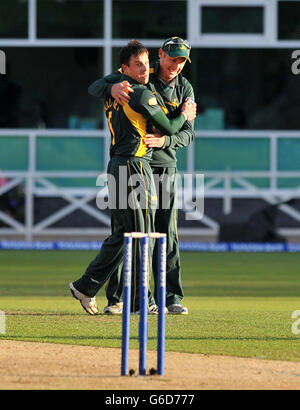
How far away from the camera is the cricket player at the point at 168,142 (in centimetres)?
1045

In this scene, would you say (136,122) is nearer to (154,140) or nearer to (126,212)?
(154,140)

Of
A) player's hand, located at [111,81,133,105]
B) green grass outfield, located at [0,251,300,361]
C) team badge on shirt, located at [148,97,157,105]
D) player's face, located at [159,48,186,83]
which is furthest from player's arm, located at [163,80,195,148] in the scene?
green grass outfield, located at [0,251,300,361]

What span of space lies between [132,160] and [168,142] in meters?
0.42

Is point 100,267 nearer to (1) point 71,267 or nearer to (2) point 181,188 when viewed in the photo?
(1) point 71,267

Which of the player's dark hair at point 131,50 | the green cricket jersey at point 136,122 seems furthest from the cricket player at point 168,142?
the player's dark hair at point 131,50

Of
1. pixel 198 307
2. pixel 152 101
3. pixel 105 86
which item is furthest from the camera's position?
pixel 198 307

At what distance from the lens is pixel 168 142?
1044 centimetres

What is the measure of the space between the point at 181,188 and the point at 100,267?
41.0 ft

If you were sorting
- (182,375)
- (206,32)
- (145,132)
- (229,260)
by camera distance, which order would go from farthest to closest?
(206,32)
(229,260)
(145,132)
(182,375)

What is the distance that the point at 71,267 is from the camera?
16953 millimetres

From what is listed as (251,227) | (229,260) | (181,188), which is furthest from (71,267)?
(181,188)

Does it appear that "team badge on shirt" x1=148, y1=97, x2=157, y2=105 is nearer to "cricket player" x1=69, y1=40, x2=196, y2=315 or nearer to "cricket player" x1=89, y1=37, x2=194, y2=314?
"cricket player" x1=69, y1=40, x2=196, y2=315

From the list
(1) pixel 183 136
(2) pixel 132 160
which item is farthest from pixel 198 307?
(2) pixel 132 160

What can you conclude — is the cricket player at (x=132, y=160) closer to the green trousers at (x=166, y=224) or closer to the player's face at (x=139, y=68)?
the player's face at (x=139, y=68)
